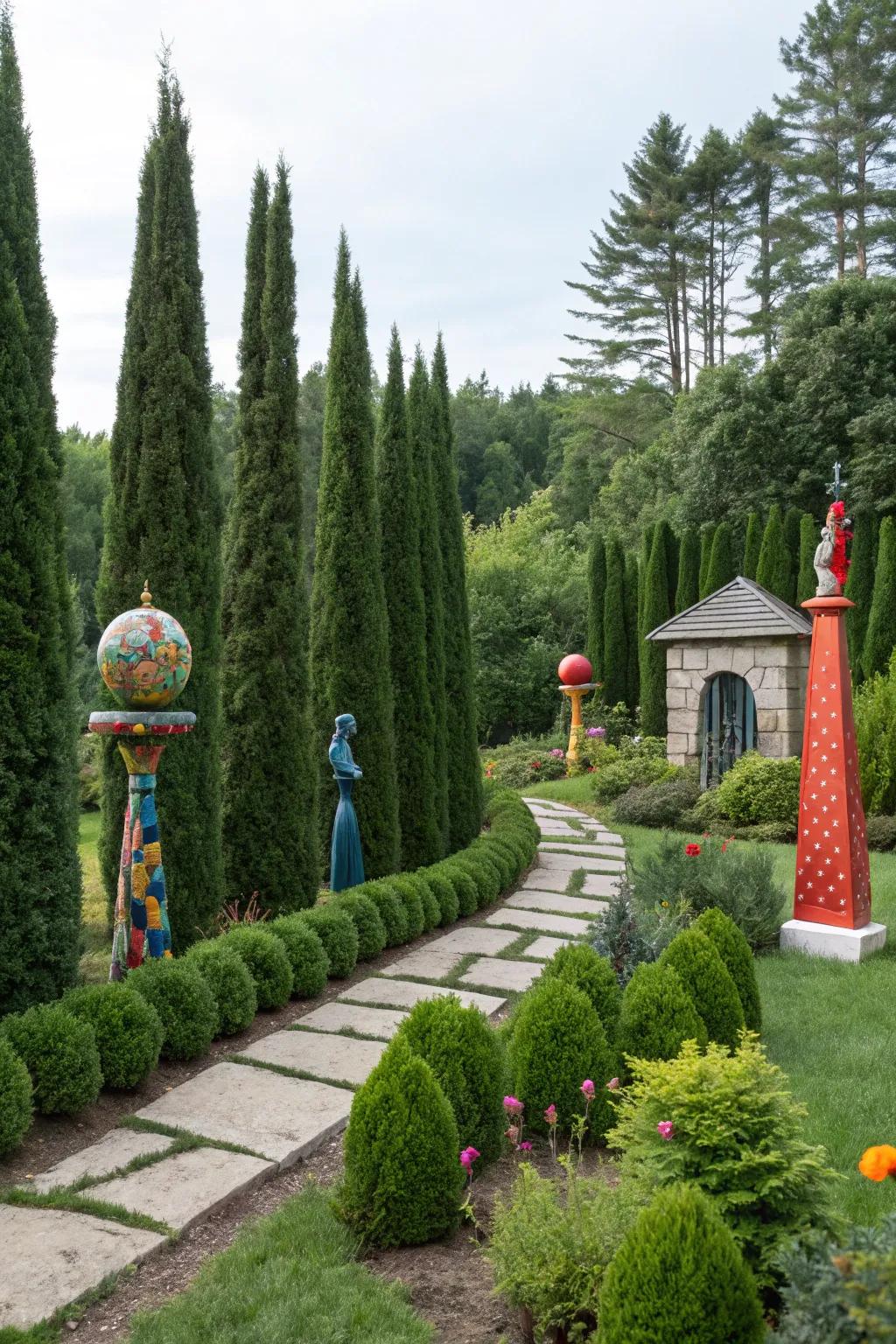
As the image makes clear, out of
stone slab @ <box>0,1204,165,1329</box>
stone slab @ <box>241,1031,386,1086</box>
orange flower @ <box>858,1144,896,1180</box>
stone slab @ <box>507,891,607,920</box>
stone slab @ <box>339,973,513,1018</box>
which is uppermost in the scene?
orange flower @ <box>858,1144,896,1180</box>

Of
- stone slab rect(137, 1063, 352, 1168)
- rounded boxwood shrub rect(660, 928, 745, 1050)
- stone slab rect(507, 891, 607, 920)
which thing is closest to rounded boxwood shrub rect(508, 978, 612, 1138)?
rounded boxwood shrub rect(660, 928, 745, 1050)

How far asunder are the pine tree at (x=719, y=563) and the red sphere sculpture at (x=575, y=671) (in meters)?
2.66

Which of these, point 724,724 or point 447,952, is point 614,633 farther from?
point 447,952

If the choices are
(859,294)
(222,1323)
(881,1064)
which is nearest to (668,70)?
(881,1064)

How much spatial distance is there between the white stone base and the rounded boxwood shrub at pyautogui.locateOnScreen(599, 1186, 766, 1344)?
4570 mm

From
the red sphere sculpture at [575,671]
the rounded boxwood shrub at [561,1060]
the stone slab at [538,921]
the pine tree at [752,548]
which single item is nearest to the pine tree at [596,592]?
the red sphere sculpture at [575,671]

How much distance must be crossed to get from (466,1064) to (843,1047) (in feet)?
7.29

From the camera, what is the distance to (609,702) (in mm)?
17984

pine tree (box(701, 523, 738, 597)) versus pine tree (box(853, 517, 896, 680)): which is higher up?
pine tree (box(701, 523, 738, 597))

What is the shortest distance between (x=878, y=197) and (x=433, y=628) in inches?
808

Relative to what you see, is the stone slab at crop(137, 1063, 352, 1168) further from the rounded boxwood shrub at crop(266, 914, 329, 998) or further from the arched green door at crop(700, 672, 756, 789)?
the arched green door at crop(700, 672, 756, 789)

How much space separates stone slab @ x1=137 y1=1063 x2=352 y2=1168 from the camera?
3623mm

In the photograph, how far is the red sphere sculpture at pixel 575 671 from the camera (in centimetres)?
1653

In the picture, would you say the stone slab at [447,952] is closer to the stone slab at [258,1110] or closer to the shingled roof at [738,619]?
the stone slab at [258,1110]
